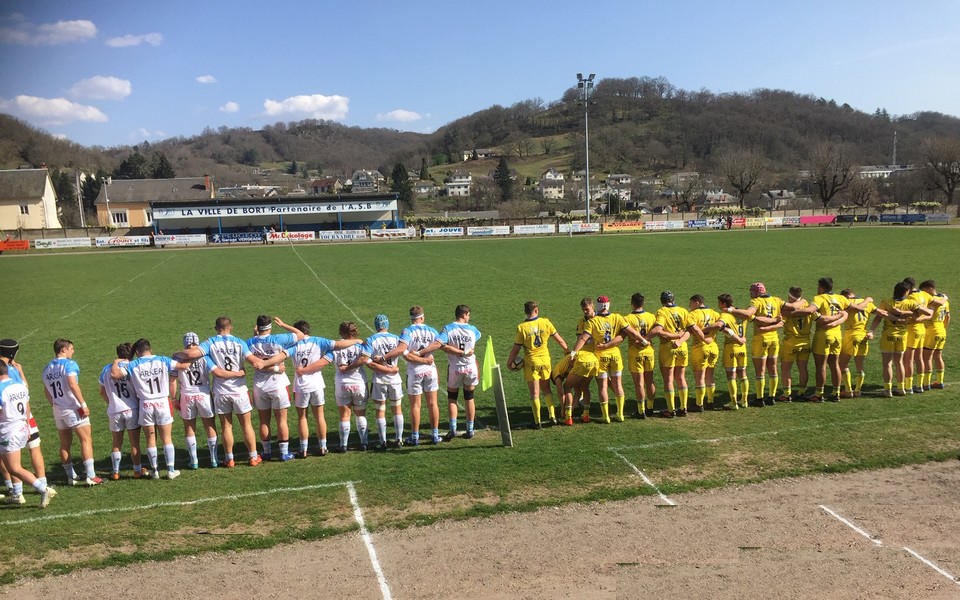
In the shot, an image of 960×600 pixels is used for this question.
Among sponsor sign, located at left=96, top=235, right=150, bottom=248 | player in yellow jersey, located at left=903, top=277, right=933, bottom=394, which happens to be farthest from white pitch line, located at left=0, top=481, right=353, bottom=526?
sponsor sign, located at left=96, top=235, right=150, bottom=248

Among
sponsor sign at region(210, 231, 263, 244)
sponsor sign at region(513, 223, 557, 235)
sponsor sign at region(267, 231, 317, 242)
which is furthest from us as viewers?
sponsor sign at region(210, 231, 263, 244)

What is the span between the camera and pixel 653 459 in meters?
8.25

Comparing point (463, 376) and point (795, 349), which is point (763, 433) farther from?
point (463, 376)

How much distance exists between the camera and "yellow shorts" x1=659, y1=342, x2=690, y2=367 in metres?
9.84

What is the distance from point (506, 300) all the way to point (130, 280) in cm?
2046

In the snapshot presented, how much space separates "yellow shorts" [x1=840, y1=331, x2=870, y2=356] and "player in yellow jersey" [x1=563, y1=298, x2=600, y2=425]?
14.7 feet

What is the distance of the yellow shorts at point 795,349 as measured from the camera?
412 inches

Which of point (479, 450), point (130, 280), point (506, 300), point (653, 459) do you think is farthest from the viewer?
point (130, 280)

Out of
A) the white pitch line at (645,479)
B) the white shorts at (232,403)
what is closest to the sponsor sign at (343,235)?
the white shorts at (232,403)

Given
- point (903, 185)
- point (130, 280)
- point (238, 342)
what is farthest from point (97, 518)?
point (903, 185)

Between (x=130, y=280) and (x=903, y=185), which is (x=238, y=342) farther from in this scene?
(x=903, y=185)

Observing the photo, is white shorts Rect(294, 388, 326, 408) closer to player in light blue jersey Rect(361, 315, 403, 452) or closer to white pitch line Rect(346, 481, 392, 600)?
player in light blue jersey Rect(361, 315, 403, 452)

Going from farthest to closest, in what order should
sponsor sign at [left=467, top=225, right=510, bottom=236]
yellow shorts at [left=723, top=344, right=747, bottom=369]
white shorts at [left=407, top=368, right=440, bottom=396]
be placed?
sponsor sign at [left=467, top=225, right=510, bottom=236]
yellow shorts at [left=723, top=344, right=747, bottom=369]
white shorts at [left=407, top=368, right=440, bottom=396]

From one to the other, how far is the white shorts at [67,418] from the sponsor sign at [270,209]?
66667mm
